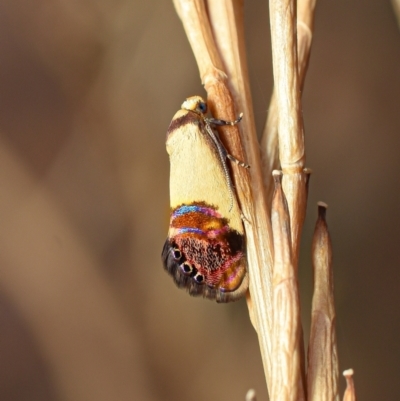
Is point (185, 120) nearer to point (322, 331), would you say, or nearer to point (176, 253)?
point (176, 253)

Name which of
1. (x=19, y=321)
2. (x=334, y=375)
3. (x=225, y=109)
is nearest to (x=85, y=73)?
(x=225, y=109)

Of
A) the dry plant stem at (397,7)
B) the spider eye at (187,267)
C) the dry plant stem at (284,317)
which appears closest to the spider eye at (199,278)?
the spider eye at (187,267)

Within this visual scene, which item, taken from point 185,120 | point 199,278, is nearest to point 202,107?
point 185,120

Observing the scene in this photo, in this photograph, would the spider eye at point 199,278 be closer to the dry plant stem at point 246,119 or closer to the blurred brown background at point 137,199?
the dry plant stem at point 246,119

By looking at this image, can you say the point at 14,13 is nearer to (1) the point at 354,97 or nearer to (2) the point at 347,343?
(1) the point at 354,97

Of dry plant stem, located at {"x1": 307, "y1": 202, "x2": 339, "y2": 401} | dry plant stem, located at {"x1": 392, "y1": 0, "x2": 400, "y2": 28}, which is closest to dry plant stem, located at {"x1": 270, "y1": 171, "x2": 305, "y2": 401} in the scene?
dry plant stem, located at {"x1": 307, "y1": 202, "x2": 339, "y2": 401}

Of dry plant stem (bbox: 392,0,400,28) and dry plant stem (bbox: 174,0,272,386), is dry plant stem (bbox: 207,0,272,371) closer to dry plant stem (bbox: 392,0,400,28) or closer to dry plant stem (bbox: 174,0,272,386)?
dry plant stem (bbox: 174,0,272,386)
